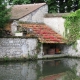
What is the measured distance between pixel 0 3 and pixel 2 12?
874mm

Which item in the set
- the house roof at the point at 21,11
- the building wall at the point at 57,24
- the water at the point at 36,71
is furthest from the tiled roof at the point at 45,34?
the water at the point at 36,71

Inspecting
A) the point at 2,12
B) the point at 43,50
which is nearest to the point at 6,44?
the point at 2,12

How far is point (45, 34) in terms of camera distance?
31.4 m

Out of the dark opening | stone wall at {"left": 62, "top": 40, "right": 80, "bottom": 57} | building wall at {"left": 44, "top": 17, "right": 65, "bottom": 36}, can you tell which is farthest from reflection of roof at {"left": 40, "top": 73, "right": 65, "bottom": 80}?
building wall at {"left": 44, "top": 17, "right": 65, "bottom": 36}

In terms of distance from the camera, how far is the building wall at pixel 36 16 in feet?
107

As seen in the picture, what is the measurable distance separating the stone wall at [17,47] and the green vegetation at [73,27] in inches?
180

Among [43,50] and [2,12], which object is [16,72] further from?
[43,50]

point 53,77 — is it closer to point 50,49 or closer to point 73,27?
point 50,49

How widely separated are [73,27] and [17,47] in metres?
6.99

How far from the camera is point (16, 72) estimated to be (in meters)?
21.7

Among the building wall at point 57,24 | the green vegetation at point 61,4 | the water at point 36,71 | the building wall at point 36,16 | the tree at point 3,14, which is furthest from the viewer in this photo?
the green vegetation at point 61,4

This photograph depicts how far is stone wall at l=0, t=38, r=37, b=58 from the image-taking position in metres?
28.0

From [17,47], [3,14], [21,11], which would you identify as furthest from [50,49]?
[3,14]

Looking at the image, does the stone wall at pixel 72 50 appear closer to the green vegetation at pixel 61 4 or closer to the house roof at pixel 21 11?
the house roof at pixel 21 11
